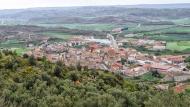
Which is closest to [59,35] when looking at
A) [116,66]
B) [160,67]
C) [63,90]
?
[116,66]

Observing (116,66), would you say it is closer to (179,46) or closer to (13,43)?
(179,46)

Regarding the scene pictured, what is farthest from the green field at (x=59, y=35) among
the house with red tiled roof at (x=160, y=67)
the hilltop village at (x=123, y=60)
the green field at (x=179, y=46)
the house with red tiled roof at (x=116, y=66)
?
the house with red tiled roof at (x=160, y=67)

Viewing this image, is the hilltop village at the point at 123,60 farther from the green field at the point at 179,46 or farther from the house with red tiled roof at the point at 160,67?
the green field at the point at 179,46

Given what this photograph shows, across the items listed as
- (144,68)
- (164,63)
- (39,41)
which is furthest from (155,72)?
(39,41)

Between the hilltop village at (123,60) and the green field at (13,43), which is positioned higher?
the hilltop village at (123,60)

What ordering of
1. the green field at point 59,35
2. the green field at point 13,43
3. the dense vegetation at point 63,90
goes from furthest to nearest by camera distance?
the green field at point 59,35 < the green field at point 13,43 < the dense vegetation at point 63,90

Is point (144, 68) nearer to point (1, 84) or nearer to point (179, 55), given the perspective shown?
point (179, 55)
